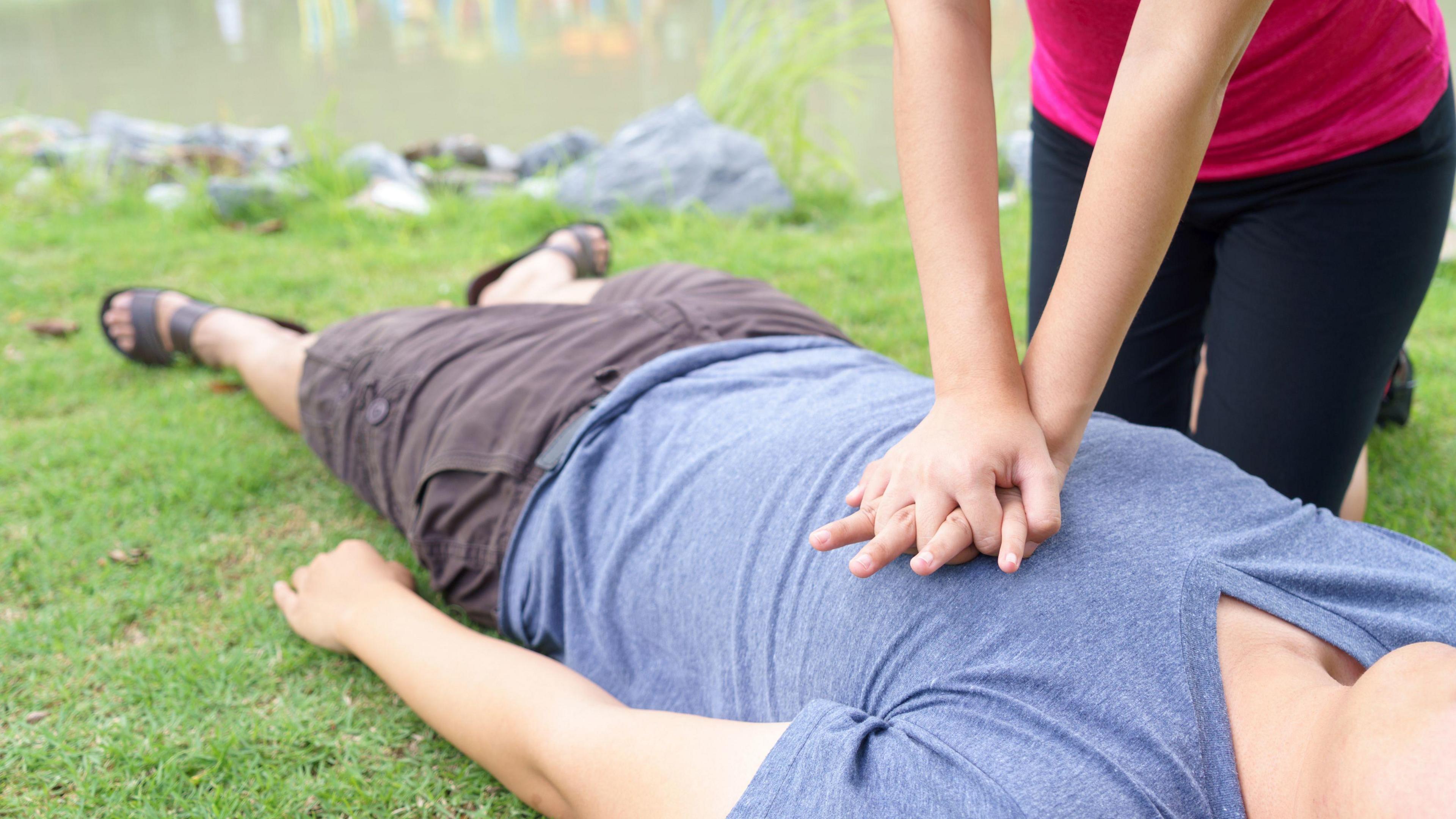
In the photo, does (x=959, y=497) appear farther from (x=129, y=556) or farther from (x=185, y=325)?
(x=185, y=325)

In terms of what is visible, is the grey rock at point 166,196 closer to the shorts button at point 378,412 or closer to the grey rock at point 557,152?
the grey rock at point 557,152

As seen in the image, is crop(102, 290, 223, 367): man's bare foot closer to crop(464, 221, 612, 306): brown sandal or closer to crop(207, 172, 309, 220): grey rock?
crop(464, 221, 612, 306): brown sandal

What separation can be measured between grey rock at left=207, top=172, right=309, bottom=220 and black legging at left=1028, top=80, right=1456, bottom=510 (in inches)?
126

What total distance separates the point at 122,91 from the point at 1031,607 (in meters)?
7.77

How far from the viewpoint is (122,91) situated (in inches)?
266

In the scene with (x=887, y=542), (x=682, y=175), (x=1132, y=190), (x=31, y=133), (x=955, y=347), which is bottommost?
(x=31, y=133)

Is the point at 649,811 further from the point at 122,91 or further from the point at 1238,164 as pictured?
the point at 122,91

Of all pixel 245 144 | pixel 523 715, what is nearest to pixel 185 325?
pixel 523 715

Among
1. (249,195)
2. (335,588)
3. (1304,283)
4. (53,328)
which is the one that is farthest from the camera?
(249,195)

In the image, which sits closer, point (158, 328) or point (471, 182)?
point (158, 328)

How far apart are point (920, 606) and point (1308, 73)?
1.02 meters

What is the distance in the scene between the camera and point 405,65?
7.52m

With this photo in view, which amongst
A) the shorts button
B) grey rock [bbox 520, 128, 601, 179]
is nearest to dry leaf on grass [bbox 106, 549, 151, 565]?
the shorts button

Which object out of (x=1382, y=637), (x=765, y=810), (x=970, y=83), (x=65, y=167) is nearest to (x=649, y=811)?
(x=765, y=810)
